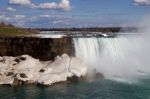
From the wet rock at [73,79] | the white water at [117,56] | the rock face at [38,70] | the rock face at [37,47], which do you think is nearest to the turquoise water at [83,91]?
the wet rock at [73,79]

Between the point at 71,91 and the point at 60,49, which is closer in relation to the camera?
the point at 71,91

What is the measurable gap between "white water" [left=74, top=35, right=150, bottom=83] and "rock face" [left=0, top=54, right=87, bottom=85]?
3.29 metres

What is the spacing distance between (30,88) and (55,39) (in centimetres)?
864

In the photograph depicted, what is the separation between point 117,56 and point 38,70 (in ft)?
45.5

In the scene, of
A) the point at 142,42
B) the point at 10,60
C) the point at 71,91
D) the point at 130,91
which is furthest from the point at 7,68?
the point at 142,42

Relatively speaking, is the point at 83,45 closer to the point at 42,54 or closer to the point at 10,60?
the point at 42,54

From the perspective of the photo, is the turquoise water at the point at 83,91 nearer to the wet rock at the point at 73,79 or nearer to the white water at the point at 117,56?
the wet rock at the point at 73,79

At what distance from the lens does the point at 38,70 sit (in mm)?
40594

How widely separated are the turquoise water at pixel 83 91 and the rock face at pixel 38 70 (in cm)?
128

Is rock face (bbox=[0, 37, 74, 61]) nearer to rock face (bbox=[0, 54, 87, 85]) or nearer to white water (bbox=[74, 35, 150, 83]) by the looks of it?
rock face (bbox=[0, 54, 87, 85])

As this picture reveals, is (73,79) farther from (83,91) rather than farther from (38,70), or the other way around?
(83,91)

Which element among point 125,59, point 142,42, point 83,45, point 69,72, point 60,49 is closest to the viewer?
point 69,72

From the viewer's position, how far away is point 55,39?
43.5 m

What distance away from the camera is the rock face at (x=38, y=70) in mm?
38844
